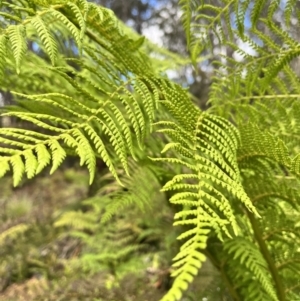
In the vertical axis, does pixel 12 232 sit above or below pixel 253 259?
above

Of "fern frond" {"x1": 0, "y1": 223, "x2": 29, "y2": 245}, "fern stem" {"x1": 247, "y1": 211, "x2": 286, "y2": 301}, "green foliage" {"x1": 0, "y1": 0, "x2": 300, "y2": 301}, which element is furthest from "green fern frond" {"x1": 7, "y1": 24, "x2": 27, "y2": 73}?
"fern frond" {"x1": 0, "y1": 223, "x2": 29, "y2": 245}

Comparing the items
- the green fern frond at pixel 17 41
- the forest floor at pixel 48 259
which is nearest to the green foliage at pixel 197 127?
the green fern frond at pixel 17 41

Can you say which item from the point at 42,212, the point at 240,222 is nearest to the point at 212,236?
the point at 240,222

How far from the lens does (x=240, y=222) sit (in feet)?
2.81

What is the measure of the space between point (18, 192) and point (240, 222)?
4.29 m

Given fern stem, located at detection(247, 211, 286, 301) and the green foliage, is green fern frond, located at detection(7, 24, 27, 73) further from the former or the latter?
fern stem, located at detection(247, 211, 286, 301)

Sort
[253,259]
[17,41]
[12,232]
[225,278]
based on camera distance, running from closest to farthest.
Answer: [17,41], [253,259], [225,278], [12,232]

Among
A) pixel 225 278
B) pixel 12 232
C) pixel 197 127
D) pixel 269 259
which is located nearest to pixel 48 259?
pixel 12 232

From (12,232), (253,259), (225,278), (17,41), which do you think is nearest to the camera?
(17,41)

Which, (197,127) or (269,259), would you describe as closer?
(197,127)

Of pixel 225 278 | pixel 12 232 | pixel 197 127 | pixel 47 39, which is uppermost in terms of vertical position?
pixel 12 232

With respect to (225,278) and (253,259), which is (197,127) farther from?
(225,278)

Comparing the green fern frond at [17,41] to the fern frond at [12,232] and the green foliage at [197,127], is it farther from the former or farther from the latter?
the fern frond at [12,232]

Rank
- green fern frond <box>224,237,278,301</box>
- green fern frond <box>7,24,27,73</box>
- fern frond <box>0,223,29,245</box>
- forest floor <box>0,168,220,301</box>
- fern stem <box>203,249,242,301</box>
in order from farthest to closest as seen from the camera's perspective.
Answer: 1. fern frond <box>0,223,29,245</box>
2. forest floor <box>0,168,220,301</box>
3. fern stem <box>203,249,242,301</box>
4. green fern frond <box>224,237,278,301</box>
5. green fern frond <box>7,24,27,73</box>
